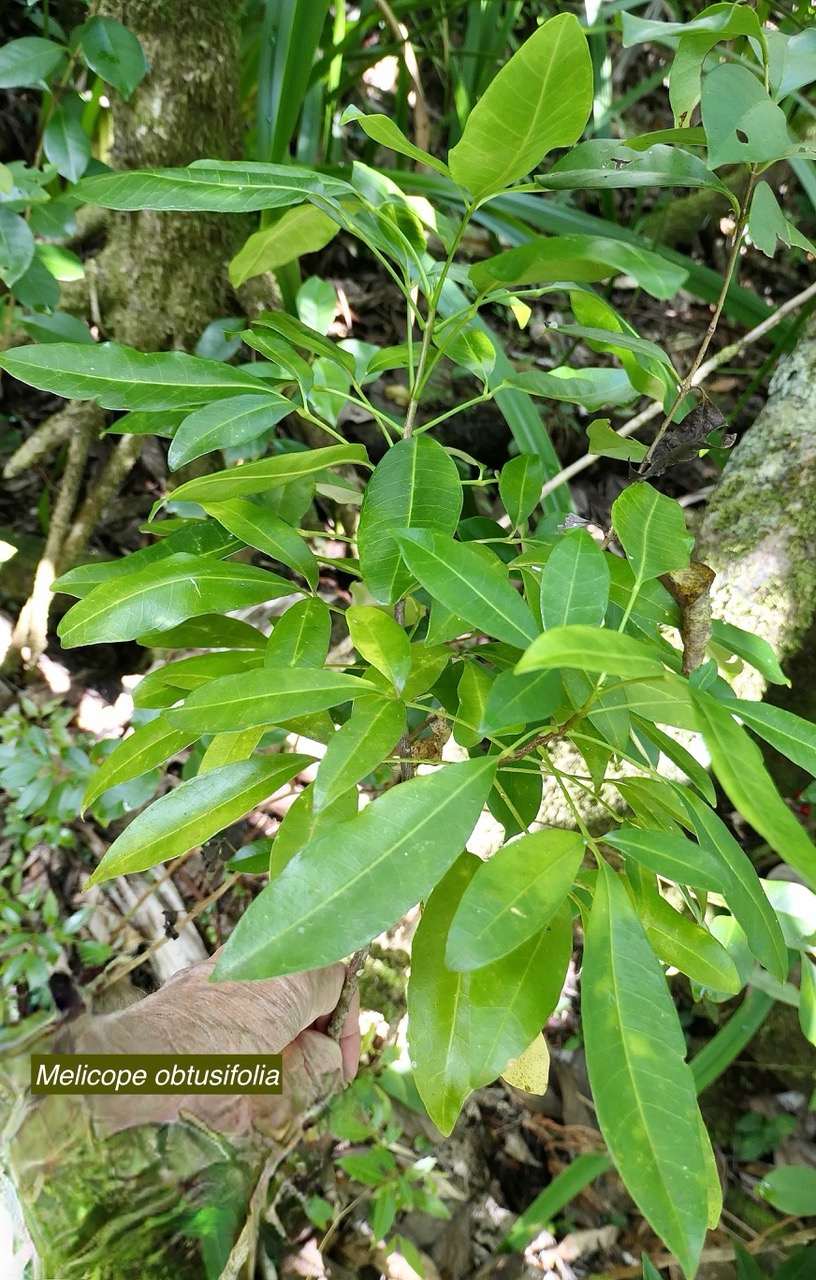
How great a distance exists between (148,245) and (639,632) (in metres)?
1.10

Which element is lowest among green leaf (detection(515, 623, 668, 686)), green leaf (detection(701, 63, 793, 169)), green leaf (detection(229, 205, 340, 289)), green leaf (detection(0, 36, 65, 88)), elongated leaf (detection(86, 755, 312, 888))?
elongated leaf (detection(86, 755, 312, 888))

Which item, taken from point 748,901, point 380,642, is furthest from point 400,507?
point 748,901

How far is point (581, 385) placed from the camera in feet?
2.04

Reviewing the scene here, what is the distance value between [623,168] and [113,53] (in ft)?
2.51

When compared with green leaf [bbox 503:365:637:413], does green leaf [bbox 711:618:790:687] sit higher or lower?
lower

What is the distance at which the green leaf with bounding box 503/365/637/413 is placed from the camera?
1.95 feet

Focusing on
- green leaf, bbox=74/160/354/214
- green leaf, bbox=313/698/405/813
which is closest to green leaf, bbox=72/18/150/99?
green leaf, bbox=74/160/354/214

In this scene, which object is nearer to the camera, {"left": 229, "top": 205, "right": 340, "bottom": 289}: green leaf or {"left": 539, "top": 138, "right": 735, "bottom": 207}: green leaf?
{"left": 539, "top": 138, "right": 735, "bottom": 207}: green leaf

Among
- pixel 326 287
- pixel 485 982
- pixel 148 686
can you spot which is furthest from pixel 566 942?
pixel 326 287

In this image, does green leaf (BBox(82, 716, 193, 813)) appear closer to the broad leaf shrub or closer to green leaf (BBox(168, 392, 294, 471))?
the broad leaf shrub

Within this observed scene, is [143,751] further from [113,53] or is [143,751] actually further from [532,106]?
[113,53]

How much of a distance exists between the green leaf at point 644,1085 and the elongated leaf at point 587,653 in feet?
0.51

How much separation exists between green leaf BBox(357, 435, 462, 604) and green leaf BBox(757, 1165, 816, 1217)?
2.80ft

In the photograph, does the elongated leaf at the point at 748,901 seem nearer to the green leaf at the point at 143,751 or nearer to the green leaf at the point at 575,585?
the green leaf at the point at 575,585
